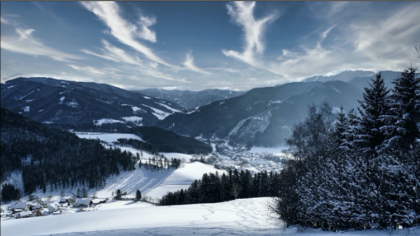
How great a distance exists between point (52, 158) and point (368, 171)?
162978mm

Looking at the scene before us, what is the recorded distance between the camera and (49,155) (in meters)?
135

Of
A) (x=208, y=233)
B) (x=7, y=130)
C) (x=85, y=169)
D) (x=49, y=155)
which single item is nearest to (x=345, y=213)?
(x=208, y=233)

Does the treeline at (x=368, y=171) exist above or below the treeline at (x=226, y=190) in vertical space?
above

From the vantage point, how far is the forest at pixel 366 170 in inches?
374

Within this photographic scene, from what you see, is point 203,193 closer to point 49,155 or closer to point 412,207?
point 412,207

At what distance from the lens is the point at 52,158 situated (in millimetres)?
131625

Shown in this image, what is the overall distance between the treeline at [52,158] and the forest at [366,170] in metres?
113

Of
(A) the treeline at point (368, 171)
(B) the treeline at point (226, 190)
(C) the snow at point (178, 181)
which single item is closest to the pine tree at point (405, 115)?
(A) the treeline at point (368, 171)

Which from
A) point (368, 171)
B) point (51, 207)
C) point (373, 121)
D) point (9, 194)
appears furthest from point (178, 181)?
point (368, 171)

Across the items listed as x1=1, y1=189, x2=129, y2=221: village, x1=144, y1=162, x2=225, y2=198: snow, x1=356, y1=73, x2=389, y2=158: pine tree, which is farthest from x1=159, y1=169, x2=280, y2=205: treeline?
x1=144, y1=162, x2=225, y2=198: snow

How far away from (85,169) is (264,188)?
348 feet

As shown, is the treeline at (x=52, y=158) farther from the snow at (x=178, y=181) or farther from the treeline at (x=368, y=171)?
the treeline at (x=368, y=171)

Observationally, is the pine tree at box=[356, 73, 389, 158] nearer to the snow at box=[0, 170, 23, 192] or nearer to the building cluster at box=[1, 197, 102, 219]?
the building cluster at box=[1, 197, 102, 219]

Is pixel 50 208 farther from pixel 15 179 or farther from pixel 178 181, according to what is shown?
pixel 15 179
